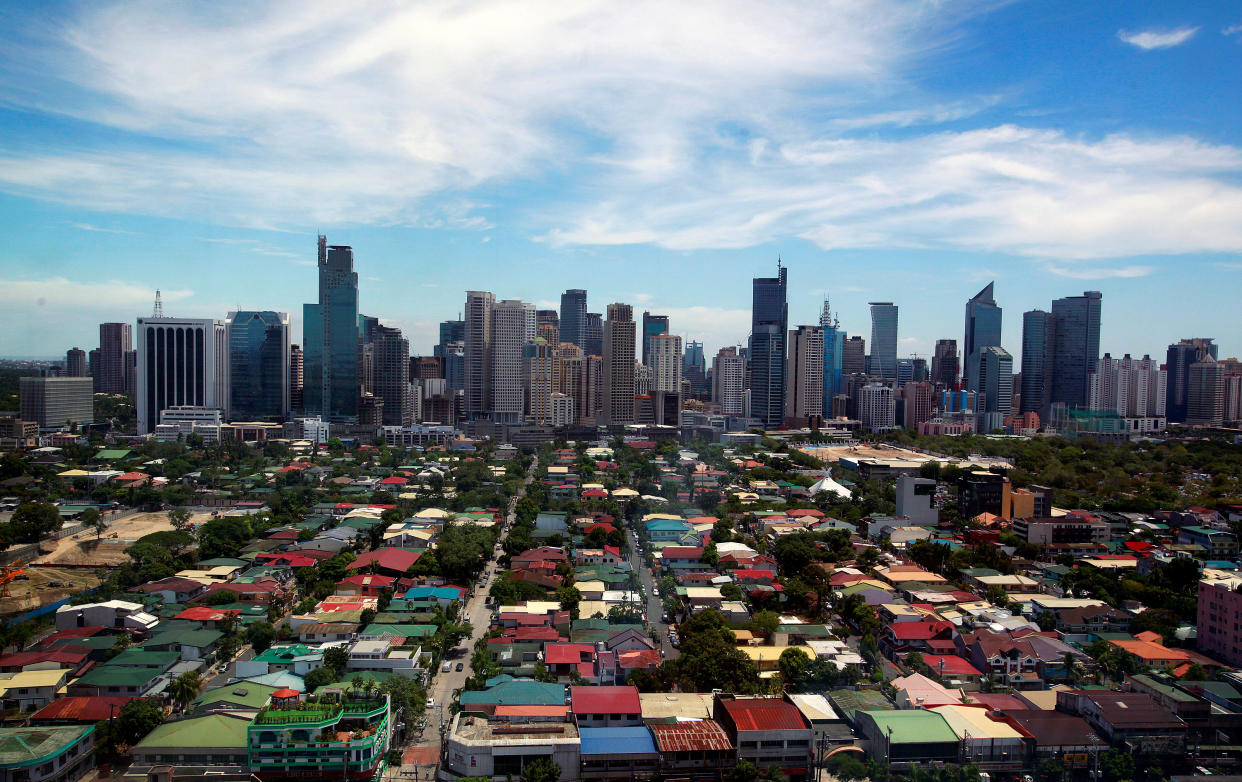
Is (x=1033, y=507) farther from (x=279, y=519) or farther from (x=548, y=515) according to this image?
(x=279, y=519)

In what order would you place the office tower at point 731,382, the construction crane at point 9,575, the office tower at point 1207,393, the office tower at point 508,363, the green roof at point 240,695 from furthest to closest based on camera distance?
the office tower at point 731,382 → the office tower at point 1207,393 → the office tower at point 508,363 → the construction crane at point 9,575 → the green roof at point 240,695

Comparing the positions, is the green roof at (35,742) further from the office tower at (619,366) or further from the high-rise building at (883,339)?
the high-rise building at (883,339)

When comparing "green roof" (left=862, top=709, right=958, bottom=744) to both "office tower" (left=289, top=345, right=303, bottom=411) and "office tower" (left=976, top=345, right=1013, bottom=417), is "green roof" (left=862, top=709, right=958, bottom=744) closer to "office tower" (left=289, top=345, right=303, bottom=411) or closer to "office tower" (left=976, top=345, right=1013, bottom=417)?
"office tower" (left=289, top=345, right=303, bottom=411)

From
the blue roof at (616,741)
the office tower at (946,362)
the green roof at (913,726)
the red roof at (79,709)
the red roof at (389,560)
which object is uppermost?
the office tower at (946,362)

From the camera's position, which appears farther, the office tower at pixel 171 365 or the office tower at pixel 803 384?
the office tower at pixel 803 384

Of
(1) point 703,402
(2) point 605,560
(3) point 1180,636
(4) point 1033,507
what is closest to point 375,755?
(2) point 605,560

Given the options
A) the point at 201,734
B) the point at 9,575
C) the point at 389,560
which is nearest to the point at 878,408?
the point at 389,560

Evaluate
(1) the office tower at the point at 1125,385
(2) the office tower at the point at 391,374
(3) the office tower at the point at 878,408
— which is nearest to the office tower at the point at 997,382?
(1) the office tower at the point at 1125,385
